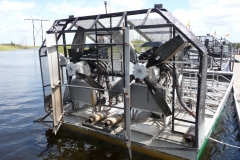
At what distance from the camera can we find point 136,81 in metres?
6.57

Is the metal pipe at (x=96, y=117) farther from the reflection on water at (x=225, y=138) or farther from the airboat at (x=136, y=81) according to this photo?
the reflection on water at (x=225, y=138)

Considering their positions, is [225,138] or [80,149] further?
[225,138]

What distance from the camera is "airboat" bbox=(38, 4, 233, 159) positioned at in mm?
5441

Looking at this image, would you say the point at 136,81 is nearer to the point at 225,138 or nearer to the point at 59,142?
the point at 59,142

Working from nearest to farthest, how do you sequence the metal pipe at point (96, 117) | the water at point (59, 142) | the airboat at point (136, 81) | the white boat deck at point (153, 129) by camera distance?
the airboat at point (136, 81)
the white boat deck at point (153, 129)
the metal pipe at point (96, 117)
the water at point (59, 142)

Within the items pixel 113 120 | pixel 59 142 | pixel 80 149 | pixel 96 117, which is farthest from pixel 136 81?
pixel 59 142

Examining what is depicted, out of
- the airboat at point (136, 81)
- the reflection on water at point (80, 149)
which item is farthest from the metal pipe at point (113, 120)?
the reflection on water at point (80, 149)

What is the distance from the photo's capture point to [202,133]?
5625 mm

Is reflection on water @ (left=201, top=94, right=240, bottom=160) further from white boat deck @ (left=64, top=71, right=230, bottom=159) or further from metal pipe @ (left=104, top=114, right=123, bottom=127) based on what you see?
metal pipe @ (left=104, top=114, right=123, bottom=127)

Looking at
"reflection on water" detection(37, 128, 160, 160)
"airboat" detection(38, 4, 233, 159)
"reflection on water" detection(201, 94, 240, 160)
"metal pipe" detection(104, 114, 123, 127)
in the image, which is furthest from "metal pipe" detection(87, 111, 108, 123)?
"reflection on water" detection(201, 94, 240, 160)

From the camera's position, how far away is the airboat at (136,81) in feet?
17.9

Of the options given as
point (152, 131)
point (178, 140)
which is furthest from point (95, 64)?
point (178, 140)

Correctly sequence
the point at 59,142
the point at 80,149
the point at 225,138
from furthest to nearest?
the point at 225,138, the point at 59,142, the point at 80,149

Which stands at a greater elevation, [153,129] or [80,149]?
[153,129]
